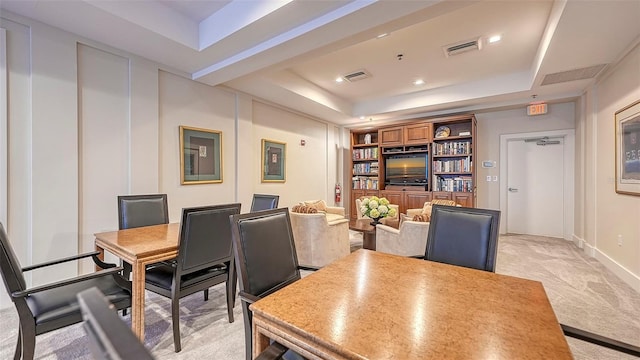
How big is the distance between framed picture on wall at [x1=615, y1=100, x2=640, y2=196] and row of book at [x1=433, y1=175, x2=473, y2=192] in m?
2.14

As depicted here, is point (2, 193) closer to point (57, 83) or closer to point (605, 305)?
point (57, 83)

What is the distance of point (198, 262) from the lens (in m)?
1.90

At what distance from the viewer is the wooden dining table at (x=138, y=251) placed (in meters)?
1.70

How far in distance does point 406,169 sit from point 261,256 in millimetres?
4999

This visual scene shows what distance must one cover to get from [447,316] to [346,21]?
2314mm

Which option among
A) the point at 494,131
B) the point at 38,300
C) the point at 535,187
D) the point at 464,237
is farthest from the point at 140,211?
the point at 535,187

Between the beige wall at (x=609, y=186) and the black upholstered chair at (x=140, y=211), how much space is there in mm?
4893

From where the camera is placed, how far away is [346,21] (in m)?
2.30

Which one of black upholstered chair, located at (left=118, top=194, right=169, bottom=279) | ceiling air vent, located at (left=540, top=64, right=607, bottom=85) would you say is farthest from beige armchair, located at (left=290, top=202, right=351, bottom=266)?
ceiling air vent, located at (left=540, top=64, right=607, bottom=85)

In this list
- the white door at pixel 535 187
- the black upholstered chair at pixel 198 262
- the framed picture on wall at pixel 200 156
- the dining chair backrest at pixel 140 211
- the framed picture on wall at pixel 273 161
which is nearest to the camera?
the black upholstered chair at pixel 198 262

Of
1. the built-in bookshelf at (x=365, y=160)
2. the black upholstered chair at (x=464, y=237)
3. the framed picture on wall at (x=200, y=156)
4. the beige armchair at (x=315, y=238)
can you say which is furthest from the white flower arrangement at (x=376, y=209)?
the built-in bookshelf at (x=365, y=160)

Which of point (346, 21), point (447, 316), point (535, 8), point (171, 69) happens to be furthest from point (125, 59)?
point (535, 8)

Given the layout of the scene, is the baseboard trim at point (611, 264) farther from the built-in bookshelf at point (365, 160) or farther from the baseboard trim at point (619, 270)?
the built-in bookshelf at point (365, 160)

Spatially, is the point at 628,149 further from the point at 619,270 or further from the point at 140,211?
the point at 140,211
